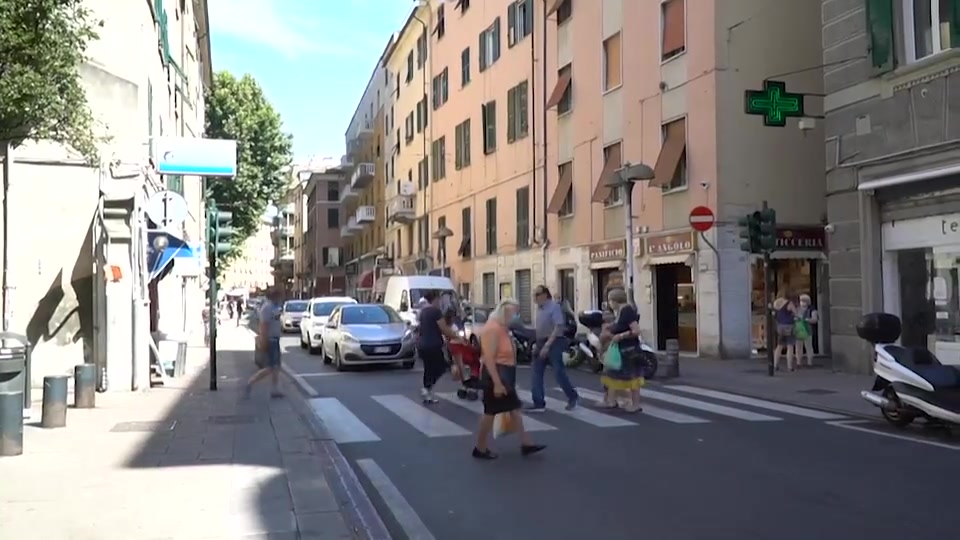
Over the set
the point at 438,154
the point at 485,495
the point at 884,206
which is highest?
the point at 438,154

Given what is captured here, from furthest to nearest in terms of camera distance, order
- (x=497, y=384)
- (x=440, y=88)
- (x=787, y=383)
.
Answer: (x=440, y=88)
(x=787, y=383)
(x=497, y=384)

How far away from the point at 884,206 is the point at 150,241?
13115 millimetres

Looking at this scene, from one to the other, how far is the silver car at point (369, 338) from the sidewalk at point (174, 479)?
645cm

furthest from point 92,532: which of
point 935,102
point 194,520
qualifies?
point 935,102

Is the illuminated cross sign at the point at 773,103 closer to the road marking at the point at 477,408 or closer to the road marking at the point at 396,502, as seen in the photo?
the road marking at the point at 477,408

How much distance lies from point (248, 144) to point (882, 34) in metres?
38.5

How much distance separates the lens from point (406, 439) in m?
10.4

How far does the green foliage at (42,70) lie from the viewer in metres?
9.24

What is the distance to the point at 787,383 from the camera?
1594cm

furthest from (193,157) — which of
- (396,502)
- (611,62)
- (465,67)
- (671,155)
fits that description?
(465,67)

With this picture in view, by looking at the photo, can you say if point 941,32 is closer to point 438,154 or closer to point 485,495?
point 485,495

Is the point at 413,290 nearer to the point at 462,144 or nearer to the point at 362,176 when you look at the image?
the point at 462,144

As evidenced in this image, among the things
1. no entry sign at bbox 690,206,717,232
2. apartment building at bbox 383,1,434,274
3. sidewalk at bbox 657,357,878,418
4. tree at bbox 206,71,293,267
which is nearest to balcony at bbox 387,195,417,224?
apartment building at bbox 383,1,434,274

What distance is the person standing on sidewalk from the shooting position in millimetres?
14469
